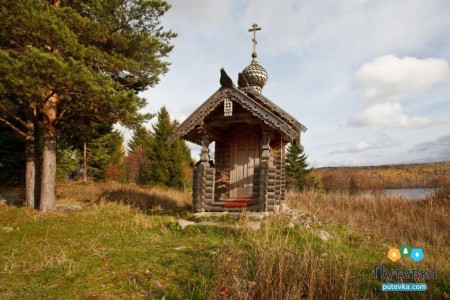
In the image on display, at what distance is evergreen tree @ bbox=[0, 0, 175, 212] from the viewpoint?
908 centimetres

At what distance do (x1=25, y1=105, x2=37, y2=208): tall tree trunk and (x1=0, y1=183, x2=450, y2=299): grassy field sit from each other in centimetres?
56

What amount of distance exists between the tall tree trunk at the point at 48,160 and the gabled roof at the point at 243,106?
4.93m

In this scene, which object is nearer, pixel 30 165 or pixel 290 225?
pixel 290 225

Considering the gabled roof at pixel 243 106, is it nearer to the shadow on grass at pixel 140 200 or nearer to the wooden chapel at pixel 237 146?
the wooden chapel at pixel 237 146

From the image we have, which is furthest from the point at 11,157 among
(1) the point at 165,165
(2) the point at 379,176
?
(2) the point at 379,176

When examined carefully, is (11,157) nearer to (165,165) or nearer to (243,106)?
(165,165)

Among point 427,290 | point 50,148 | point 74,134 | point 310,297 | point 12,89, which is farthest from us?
point 74,134

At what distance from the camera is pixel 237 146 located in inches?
488

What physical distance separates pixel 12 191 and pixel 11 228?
25.6ft

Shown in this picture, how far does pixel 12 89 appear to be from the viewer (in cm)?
985

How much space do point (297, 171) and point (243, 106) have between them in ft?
81.1

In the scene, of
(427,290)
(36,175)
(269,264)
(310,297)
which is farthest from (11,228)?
(427,290)

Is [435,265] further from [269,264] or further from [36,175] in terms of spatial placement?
[36,175]

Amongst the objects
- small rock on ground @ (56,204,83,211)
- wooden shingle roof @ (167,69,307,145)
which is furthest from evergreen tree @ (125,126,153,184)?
wooden shingle roof @ (167,69,307,145)
